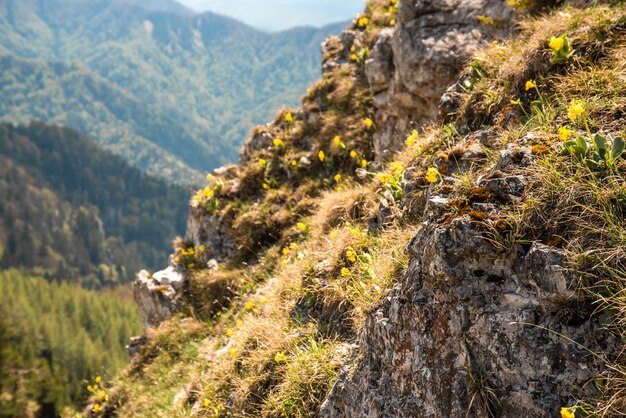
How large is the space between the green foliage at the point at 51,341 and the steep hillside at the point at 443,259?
32878 millimetres

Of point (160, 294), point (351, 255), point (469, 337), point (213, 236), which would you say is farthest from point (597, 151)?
point (160, 294)

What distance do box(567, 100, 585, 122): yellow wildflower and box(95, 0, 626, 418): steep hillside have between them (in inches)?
1.2

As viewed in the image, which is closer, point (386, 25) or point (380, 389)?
point (380, 389)

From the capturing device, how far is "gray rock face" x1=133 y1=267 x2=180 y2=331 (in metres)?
11.9

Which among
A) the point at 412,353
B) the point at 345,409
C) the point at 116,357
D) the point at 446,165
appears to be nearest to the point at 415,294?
the point at 412,353

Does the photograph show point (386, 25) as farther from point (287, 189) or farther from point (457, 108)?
point (457, 108)

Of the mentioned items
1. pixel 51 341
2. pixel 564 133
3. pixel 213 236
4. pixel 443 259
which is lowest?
pixel 51 341

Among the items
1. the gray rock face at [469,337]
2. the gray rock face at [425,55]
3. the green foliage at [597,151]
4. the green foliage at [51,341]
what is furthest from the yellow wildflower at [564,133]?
the green foliage at [51,341]

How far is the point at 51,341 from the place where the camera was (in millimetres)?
93438

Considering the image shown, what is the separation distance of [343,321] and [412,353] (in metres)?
1.66

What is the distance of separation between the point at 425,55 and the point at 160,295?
26.6 feet

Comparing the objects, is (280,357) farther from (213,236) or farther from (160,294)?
(160,294)

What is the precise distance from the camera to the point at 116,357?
9931 centimetres

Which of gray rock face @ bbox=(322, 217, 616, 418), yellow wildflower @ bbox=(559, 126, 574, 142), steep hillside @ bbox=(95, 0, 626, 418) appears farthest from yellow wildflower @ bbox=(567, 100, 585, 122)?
gray rock face @ bbox=(322, 217, 616, 418)
